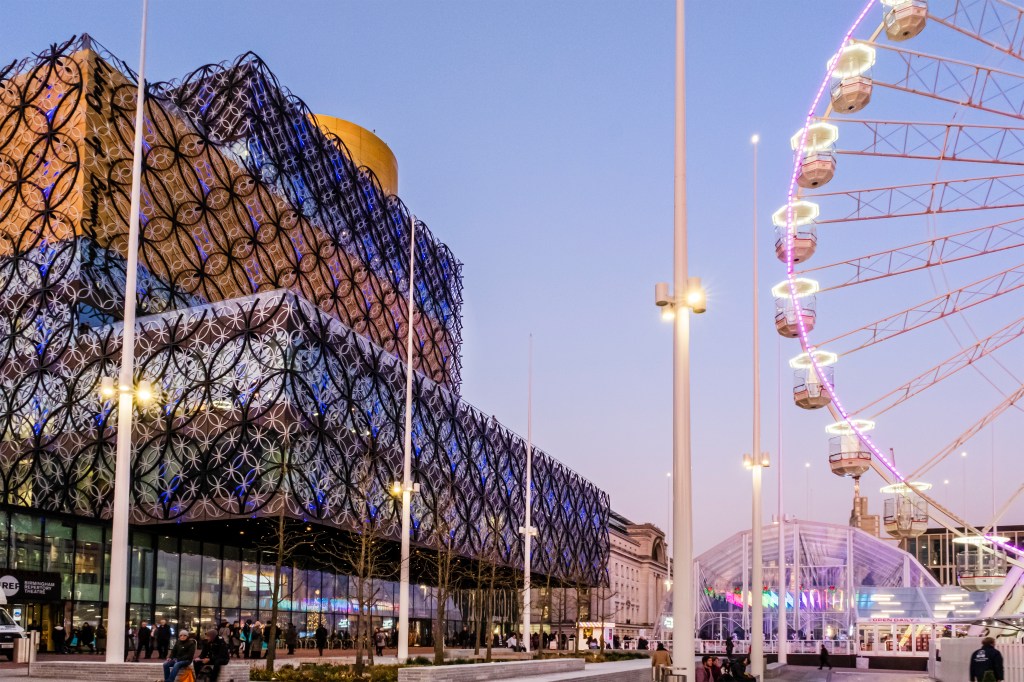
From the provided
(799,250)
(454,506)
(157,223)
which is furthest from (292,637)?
(799,250)

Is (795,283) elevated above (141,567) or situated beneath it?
elevated above

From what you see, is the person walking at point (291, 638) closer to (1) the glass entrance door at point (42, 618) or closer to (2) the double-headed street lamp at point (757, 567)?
(1) the glass entrance door at point (42, 618)

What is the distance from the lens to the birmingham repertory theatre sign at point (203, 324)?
2068 inches

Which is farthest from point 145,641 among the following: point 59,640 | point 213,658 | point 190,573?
point 213,658

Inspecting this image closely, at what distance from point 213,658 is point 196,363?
30.0 metres

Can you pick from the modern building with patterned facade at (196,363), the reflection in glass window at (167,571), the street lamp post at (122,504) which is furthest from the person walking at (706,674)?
the reflection in glass window at (167,571)

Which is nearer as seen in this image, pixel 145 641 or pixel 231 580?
pixel 145 641

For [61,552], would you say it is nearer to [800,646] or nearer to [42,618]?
[42,618]

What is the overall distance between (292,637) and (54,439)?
15983mm

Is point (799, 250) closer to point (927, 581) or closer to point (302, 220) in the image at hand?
point (302, 220)

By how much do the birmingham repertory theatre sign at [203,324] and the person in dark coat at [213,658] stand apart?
84.5 ft

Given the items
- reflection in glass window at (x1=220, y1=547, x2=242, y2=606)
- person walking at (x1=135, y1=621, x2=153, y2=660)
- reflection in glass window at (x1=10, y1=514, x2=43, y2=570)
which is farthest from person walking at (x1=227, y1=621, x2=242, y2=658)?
reflection in glass window at (x1=10, y1=514, x2=43, y2=570)

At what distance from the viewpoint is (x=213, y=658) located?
25031 millimetres

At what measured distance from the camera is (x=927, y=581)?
300 feet
